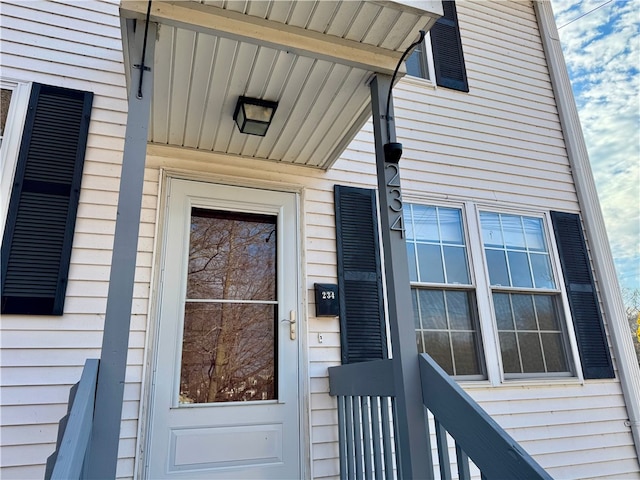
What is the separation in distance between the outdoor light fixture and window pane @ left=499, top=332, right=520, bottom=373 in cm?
255

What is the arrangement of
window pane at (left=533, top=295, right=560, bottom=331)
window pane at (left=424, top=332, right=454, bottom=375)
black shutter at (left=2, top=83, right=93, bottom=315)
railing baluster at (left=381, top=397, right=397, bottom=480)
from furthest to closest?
window pane at (left=533, top=295, right=560, bottom=331) → window pane at (left=424, top=332, right=454, bottom=375) → black shutter at (left=2, top=83, right=93, bottom=315) → railing baluster at (left=381, top=397, right=397, bottom=480)

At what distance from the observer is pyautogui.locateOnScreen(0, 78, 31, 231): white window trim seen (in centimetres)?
235

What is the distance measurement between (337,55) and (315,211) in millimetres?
1287

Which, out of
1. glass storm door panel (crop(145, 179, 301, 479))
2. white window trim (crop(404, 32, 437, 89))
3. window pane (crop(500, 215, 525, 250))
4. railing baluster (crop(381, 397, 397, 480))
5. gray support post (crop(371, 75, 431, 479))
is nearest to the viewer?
gray support post (crop(371, 75, 431, 479))

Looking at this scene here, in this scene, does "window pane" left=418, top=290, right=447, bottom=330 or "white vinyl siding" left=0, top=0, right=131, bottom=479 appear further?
"window pane" left=418, top=290, right=447, bottom=330

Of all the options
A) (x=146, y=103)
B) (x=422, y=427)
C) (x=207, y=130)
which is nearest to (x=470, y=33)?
(x=207, y=130)

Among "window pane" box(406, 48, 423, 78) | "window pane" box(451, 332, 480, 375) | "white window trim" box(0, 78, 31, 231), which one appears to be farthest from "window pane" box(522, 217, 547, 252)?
"white window trim" box(0, 78, 31, 231)

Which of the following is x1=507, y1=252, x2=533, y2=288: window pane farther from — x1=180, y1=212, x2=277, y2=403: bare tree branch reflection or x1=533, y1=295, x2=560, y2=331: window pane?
x1=180, y1=212, x2=277, y2=403: bare tree branch reflection

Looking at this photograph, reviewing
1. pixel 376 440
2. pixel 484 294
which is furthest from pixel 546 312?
pixel 376 440

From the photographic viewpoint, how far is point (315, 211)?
3066 millimetres

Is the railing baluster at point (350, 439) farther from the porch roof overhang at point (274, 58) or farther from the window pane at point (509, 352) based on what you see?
the porch roof overhang at point (274, 58)

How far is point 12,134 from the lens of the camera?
2465 mm

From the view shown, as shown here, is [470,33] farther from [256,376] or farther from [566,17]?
[256,376]

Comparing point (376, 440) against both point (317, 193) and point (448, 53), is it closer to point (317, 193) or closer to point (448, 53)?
point (317, 193)
